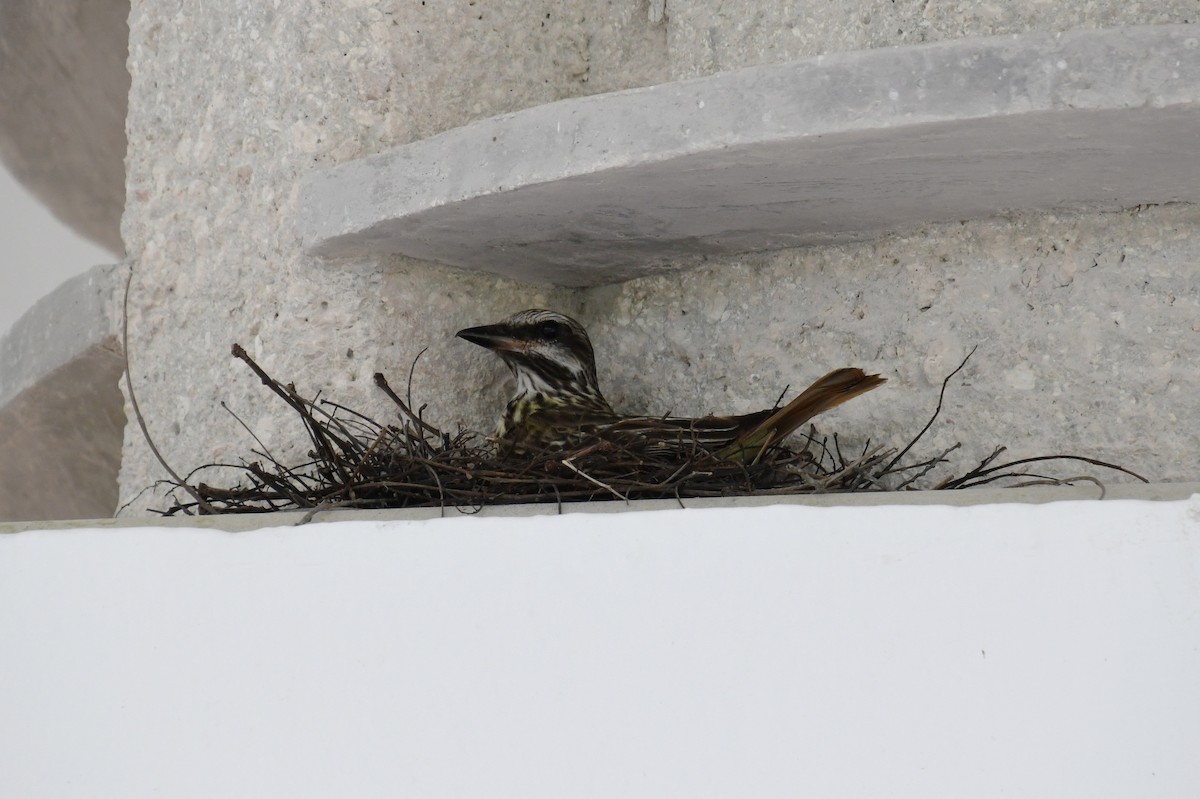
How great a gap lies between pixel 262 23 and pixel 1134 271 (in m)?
1.46

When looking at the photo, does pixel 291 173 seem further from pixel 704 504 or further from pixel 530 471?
pixel 704 504

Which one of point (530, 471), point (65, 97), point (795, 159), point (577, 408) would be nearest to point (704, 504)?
point (530, 471)

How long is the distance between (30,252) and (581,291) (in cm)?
284

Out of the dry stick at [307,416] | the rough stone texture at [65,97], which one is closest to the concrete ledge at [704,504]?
the dry stick at [307,416]

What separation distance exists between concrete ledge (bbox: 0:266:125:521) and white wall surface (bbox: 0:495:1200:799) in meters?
0.82

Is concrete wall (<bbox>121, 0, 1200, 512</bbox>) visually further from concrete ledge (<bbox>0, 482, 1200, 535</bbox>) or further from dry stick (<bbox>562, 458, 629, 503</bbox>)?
dry stick (<bbox>562, 458, 629, 503</bbox>)

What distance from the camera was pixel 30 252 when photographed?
424 centimetres

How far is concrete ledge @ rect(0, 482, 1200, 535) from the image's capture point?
1182 millimetres

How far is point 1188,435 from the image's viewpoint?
5.35ft

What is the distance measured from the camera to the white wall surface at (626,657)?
109 centimetres

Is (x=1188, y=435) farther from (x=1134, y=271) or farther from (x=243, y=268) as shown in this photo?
(x=243, y=268)

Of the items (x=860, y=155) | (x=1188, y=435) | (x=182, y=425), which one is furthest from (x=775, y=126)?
(x=182, y=425)

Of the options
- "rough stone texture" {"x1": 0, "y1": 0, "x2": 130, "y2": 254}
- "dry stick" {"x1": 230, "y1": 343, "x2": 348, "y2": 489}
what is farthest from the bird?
"rough stone texture" {"x1": 0, "y1": 0, "x2": 130, "y2": 254}

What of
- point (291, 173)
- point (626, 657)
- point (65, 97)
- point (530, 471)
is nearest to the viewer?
point (626, 657)
